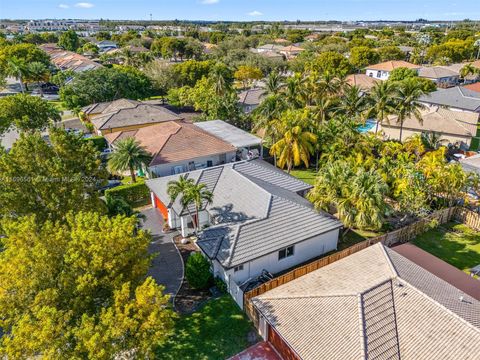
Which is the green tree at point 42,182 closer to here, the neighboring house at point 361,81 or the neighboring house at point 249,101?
the neighboring house at point 249,101

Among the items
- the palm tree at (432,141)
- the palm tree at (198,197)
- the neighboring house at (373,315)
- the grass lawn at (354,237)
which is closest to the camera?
the neighboring house at (373,315)

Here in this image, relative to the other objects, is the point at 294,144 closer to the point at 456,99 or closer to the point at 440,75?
the point at 456,99

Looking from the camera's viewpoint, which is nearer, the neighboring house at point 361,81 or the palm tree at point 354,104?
the palm tree at point 354,104

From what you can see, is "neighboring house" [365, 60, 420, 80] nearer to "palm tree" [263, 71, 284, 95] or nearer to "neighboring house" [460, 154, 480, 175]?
"palm tree" [263, 71, 284, 95]

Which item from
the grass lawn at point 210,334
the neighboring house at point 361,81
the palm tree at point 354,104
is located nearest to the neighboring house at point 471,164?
the palm tree at point 354,104

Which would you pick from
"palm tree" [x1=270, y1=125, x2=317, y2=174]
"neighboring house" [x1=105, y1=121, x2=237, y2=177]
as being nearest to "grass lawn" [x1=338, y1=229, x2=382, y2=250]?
"palm tree" [x1=270, y1=125, x2=317, y2=174]

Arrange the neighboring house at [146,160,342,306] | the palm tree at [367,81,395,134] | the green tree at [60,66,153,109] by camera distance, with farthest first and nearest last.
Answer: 1. the green tree at [60,66,153,109]
2. the palm tree at [367,81,395,134]
3. the neighboring house at [146,160,342,306]
